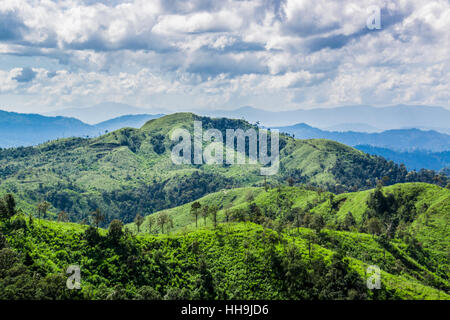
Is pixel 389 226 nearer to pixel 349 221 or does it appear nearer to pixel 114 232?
pixel 349 221

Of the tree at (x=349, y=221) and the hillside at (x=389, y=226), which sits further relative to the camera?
the tree at (x=349, y=221)

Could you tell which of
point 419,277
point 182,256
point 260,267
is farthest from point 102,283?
point 419,277

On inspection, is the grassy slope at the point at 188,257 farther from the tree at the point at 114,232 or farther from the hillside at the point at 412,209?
the hillside at the point at 412,209

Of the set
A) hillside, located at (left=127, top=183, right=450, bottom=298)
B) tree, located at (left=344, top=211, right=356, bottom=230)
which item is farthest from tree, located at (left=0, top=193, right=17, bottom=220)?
tree, located at (left=344, top=211, right=356, bottom=230)

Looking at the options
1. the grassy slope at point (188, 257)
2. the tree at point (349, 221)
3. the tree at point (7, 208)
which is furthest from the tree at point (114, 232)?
the tree at point (349, 221)

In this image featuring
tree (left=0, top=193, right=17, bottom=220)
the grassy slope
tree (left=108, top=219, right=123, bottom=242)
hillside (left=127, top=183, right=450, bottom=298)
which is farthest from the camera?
hillside (left=127, top=183, right=450, bottom=298)

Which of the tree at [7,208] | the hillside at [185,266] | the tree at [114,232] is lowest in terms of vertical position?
the hillside at [185,266]

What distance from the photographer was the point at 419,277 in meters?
106

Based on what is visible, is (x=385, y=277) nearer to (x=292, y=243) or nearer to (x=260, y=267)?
(x=292, y=243)

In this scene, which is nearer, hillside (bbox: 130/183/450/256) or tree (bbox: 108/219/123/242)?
tree (bbox: 108/219/123/242)

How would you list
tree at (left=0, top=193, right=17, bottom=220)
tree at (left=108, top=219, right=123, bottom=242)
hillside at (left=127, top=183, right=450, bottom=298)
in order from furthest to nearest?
hillside at (left=127, top=183, right=450, bottom=298), tree at (left=0, top=193, right=17, bottom=220), tree at (left=108, top=219, right=123, bottom=242)

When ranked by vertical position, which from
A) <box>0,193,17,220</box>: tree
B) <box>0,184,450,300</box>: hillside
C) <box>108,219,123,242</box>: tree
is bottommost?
<box>0,184,450,300</box>: hillside

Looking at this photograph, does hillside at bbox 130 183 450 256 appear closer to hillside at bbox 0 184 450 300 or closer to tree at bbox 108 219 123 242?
hillside at bbox 0 184 450 300

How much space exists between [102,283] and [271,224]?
5950cm
